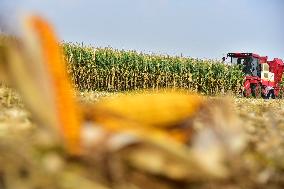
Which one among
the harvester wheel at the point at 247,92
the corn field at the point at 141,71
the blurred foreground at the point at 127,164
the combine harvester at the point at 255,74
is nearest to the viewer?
the blurred foreground at the point at 127,164

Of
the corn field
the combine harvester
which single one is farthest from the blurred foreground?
the combine harvester

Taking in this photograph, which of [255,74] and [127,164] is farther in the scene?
[255,74]

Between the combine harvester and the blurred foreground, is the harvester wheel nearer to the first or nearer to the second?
the combine harvester

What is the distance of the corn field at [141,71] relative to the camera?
32312mm

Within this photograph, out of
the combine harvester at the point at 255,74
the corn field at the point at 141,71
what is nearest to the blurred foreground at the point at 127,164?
the corn field at the point at 141,71

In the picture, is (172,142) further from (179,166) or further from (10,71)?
(10,71)

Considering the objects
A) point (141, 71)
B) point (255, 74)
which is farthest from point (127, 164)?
point (255, 74)

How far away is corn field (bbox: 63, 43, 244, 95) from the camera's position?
32312mm

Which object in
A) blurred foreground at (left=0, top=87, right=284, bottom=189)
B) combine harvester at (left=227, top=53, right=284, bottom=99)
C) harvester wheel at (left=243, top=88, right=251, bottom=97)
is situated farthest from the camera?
combine harvester at (left=227, top=53, right=284, bottom=99)

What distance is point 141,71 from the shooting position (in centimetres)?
3494

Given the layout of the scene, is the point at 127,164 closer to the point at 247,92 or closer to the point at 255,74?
the point at 247,92

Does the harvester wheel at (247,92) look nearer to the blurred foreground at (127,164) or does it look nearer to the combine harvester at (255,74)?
the combine harvester at (255,74)

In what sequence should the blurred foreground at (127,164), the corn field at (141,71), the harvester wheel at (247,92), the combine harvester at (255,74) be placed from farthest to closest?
1. the combine harvester at (255,74)
2. the harvester wheel at (247,92)
3. the corn field at (141,71)
4. the blurred foreground at (127,164)

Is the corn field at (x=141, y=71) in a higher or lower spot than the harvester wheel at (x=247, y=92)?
higher
